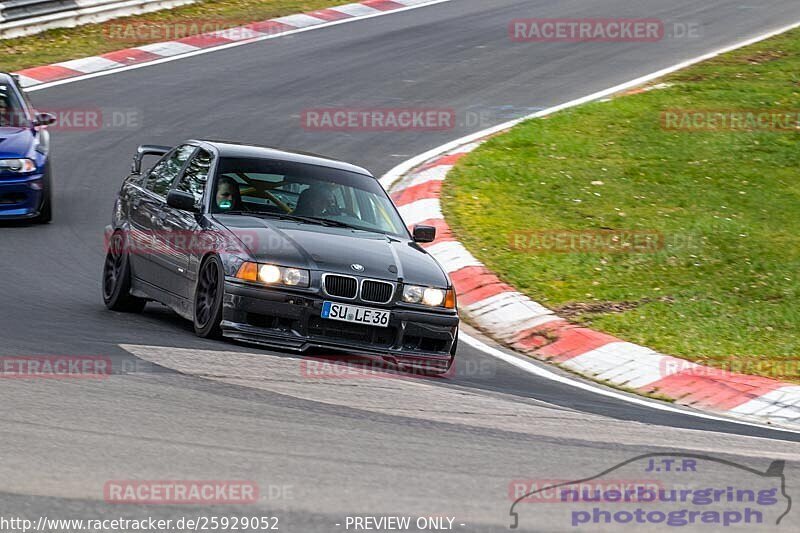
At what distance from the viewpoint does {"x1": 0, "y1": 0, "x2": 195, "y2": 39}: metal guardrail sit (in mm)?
21891

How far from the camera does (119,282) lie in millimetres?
10062

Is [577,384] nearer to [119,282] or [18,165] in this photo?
[119,282]

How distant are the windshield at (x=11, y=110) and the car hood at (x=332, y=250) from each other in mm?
5663

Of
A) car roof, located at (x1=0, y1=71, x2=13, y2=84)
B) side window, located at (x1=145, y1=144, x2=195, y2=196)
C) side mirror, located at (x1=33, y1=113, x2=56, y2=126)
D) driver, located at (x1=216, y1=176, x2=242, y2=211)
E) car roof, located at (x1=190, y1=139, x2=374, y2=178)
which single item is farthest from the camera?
car roof, located at (x1=0, y1=71, x2=13, y2=84)

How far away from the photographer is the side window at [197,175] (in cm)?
958

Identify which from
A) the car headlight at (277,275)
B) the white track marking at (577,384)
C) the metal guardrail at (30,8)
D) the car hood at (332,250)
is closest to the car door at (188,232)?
the car hood at (332,250)

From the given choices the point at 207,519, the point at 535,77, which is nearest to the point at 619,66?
the point at 535,77

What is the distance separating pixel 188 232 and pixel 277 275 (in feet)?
3.69

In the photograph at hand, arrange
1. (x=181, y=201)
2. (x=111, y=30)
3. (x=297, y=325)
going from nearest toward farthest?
(x=297, y=325)
(x=181, y=201)
(x=111, y=30)

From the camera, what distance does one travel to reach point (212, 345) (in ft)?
27.4

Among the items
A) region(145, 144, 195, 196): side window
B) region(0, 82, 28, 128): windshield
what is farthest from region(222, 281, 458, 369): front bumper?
region(0, 82, 28, 128): windshield

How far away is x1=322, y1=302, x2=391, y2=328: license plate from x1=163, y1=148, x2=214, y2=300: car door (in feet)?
3.33

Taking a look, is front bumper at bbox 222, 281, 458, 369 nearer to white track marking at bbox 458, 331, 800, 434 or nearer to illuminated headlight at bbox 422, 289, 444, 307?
illuminated headlight at bbox 422, 289, 444, 307

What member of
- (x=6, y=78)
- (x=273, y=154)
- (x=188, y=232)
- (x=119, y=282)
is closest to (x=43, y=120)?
(x=6, y=78)
